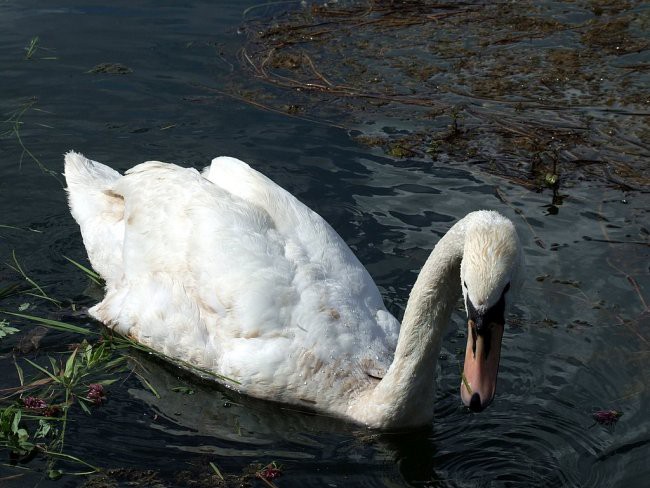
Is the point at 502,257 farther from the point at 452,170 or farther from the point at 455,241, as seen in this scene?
the point at 452,170

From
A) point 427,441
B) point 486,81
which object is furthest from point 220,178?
point 486,81

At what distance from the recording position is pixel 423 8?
1303cm

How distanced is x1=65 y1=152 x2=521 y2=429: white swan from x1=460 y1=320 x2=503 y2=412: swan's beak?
98mm

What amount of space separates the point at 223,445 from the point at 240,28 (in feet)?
23.8

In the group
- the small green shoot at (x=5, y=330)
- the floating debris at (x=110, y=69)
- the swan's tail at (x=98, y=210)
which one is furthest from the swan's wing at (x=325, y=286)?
the floating debris at (x=110, y=69)

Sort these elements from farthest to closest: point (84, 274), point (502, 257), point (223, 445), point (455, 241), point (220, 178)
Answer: point (84, 274) → point (220, 178) → point (223, 445) → point (455, 241) → point (502, 257)

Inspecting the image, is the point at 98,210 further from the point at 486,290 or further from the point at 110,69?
the point at 486,290

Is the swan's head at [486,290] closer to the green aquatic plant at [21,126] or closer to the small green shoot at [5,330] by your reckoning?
the small green shoot at [5,330]

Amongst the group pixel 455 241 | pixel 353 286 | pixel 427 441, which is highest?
pixel 455 241

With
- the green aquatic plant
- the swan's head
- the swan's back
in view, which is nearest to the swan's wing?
the swan's back

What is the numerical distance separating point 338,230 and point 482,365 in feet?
10.8

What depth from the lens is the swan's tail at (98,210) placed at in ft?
25.2

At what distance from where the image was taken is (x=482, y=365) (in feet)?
17.4

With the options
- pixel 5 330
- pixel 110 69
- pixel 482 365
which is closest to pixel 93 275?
pixel 5 330
